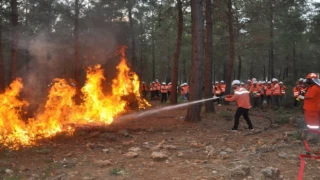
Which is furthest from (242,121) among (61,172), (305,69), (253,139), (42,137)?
(305,69)

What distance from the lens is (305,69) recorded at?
38250 millimetres

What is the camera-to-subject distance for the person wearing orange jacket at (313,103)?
7.84m

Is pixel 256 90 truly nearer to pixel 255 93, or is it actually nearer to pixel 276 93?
pixel 255 93

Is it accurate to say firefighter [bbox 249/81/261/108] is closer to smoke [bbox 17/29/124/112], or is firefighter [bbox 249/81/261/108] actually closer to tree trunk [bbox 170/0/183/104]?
tree trunk [bbox 170/0/183/104]

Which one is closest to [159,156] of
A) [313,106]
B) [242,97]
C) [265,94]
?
[313,106]

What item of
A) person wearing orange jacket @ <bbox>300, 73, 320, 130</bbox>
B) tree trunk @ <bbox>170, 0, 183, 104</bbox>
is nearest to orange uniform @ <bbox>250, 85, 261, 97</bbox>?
tree trunk @ <bbox>170, 0, 183, 104</bbox>

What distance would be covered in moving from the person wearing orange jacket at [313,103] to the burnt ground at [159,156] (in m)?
0.51

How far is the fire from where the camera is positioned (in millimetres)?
9312

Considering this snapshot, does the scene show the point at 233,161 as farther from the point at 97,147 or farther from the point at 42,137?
the point at 42,137

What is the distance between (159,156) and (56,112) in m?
5.61

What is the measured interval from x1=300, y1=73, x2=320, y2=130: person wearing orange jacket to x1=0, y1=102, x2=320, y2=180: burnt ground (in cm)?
51

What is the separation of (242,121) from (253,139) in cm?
423

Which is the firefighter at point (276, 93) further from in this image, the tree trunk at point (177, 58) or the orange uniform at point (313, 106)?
the orange uniform at point (313, 106)

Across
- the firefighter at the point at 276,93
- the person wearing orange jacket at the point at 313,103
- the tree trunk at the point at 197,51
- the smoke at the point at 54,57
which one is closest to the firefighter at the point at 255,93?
the firefighter at the point at 276,93
